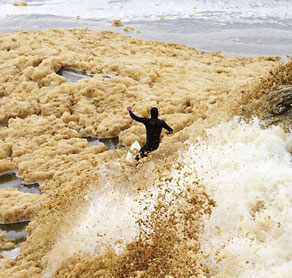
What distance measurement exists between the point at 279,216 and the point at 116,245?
2.44 meters

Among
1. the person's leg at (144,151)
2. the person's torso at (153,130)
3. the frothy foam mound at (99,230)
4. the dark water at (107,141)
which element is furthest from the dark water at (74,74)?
the frothy foam mound at (99,230)

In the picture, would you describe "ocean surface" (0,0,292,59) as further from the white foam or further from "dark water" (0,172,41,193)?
"dark water" (0,172,41,193)

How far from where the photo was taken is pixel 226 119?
8234mm

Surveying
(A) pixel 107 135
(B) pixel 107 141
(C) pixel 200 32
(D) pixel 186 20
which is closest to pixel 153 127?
(B) pixel 107 141

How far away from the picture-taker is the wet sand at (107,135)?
19.3ft

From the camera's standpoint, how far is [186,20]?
21.5 meters

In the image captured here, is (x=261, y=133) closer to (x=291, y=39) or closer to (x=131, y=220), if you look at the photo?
(x=131, y=220)

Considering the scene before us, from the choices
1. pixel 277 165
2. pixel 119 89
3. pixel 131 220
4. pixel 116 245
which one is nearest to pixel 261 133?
pixel 277 165

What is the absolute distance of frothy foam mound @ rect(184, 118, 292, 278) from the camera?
5.13 metres

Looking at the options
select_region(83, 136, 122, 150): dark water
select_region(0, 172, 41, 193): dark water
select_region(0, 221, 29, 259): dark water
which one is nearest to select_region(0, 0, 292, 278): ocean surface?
select_region(0, 221, 29, 259): dark water

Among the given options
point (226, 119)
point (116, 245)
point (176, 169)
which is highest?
point (226, 119)

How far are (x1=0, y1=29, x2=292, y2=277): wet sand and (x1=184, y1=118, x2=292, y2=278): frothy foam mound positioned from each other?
0.26m

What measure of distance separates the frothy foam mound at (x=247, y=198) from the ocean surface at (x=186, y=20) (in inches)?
367

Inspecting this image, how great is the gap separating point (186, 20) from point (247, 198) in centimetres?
1719
